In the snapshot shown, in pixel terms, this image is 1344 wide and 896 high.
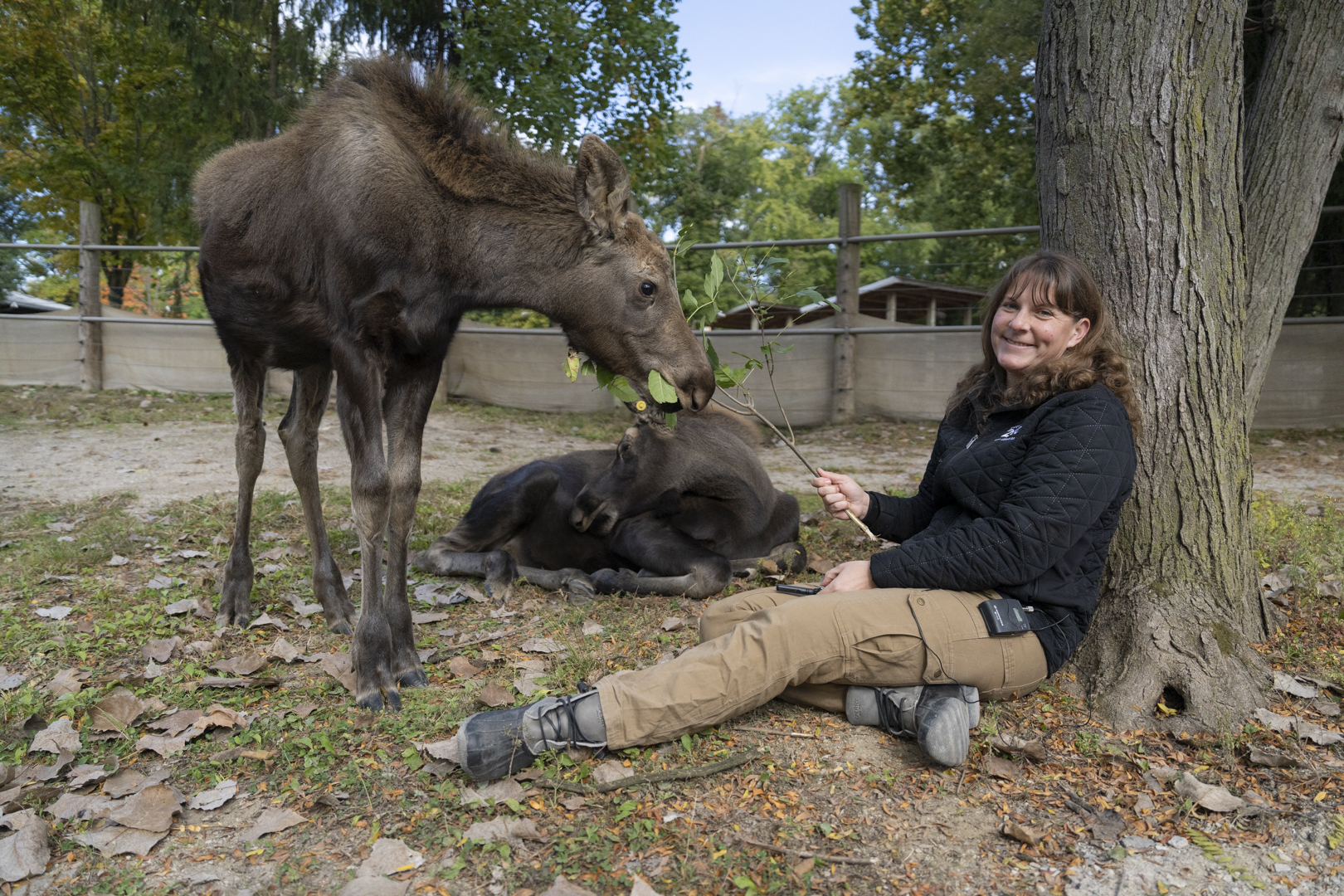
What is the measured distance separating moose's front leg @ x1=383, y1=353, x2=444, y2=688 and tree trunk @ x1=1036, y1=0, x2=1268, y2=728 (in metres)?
2.52

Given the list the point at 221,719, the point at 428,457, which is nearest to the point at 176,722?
the point at 221,719

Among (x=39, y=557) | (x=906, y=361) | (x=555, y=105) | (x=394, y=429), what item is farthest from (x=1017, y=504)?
(x=555, y=105)

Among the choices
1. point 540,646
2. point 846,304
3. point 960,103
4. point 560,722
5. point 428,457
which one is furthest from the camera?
point 960,103

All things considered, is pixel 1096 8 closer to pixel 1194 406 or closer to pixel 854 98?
pixel 1194 406

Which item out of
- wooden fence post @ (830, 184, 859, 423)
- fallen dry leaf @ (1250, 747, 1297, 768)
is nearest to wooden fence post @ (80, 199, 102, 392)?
wooden fence post @ (830, 184, 859, 423)

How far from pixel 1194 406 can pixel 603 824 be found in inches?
99.7

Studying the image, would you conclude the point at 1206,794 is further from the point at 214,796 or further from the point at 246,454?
the point at 246,454

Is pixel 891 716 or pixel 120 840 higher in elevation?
pixel 891 716

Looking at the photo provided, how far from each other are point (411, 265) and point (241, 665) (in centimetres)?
171

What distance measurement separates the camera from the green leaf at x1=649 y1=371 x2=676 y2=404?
3.44 metres

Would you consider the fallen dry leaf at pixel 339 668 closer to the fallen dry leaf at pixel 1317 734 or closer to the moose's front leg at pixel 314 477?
the moose's front leg at pixel 314 477

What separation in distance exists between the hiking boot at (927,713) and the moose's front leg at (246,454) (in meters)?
2.90

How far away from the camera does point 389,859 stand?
2201 mm

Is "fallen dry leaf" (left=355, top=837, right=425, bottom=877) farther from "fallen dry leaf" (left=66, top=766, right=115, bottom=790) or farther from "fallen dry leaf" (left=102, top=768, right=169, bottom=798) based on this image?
"fallen dry leaf" (left=66, top=766, right=115, bottom=790)
